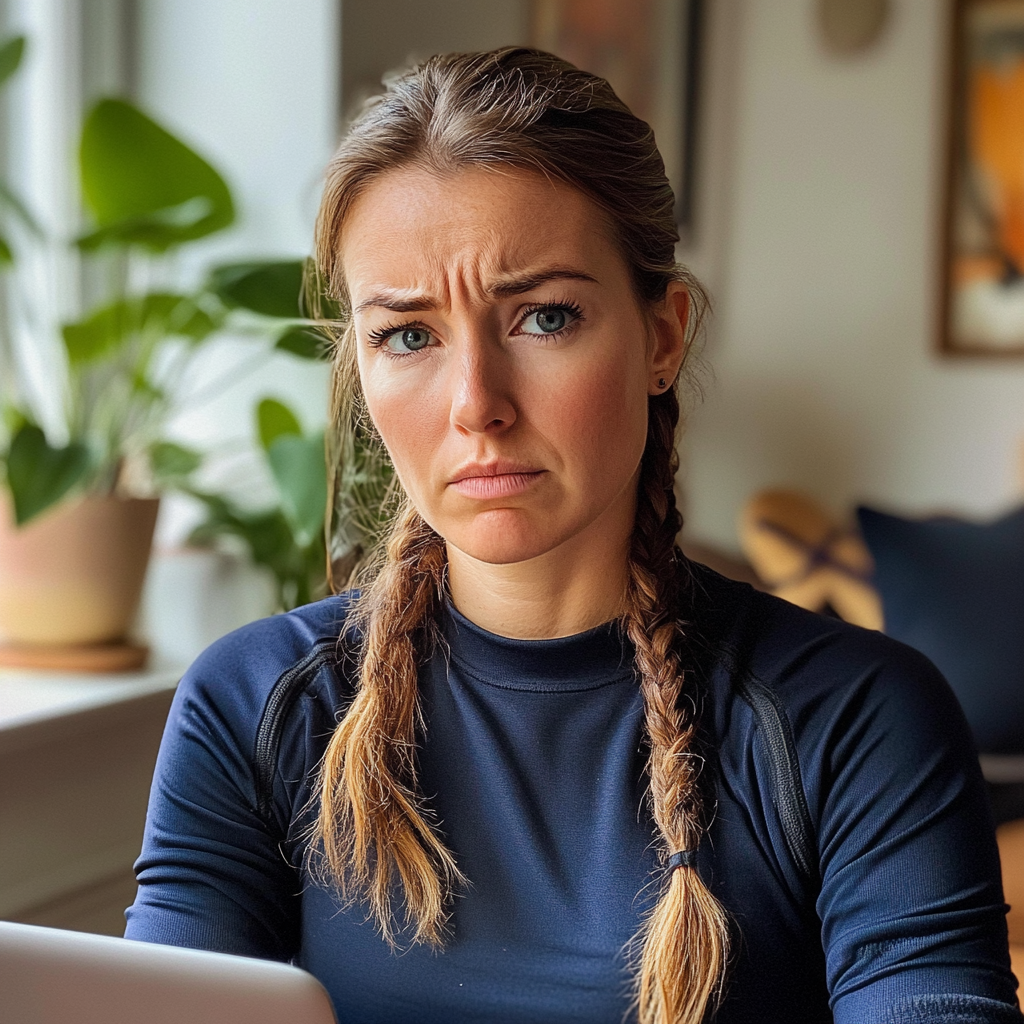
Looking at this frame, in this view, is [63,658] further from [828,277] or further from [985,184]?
[985,184]

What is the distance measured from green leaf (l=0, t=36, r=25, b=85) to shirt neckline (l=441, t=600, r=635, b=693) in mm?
977

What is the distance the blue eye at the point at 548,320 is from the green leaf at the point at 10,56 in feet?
3.01

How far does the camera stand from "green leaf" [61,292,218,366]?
154cm

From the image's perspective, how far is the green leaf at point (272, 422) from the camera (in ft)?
5.17

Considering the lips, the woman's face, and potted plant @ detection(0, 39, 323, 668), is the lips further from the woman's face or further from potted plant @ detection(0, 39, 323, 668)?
potted plant @ detection(0, 39, 323, 668)

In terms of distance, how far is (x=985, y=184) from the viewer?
2734mm

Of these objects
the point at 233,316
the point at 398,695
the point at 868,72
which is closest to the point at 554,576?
the point at 398,695

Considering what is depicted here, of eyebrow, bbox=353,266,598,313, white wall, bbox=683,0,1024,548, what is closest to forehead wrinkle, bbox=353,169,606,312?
eyebrow, bbox=353,266,598,313

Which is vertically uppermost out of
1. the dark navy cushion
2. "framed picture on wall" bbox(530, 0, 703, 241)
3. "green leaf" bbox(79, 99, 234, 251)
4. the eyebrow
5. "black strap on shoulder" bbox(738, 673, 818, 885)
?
"framed picture on wall" bbox(530, 0, 703, 241)

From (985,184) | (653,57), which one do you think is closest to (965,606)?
(985,184)

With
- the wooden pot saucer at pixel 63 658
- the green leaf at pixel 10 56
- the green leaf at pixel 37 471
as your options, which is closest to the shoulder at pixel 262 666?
the green leaf at pixel 37 471

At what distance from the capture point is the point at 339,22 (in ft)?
6.15

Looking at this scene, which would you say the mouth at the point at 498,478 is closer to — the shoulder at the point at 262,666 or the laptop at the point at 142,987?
the shoulder at the point at 262,666

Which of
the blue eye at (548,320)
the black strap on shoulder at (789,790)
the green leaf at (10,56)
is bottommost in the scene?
the black strap on shoulder at (789,790)
